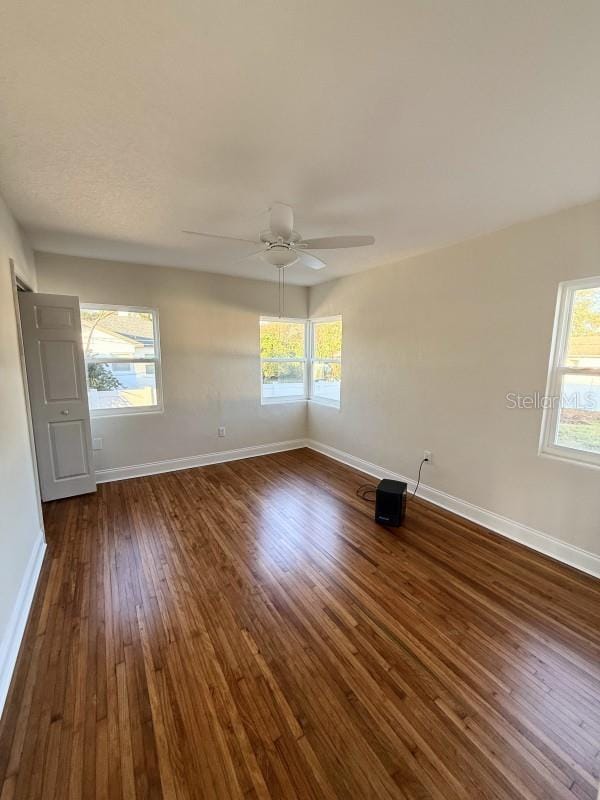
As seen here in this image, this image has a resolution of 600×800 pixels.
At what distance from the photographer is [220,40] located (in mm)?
1078

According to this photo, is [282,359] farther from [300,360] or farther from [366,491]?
[366,491]

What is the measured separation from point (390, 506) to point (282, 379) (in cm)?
279

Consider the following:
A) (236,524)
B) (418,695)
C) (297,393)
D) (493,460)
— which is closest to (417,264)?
(493,460)

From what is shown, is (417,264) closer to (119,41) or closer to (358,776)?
(119,41)

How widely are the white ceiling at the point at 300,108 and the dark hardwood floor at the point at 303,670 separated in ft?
8.27

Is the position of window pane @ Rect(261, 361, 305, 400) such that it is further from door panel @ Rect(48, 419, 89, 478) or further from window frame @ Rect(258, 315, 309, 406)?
door panel @ Rect(48, 419, 89, 478)

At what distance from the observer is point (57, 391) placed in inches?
130

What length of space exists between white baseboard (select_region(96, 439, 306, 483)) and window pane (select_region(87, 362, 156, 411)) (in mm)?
753

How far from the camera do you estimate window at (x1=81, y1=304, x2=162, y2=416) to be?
3.72 meters

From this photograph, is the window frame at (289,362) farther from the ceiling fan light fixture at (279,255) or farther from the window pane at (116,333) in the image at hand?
the ceiling fan light fixture at (279,255)

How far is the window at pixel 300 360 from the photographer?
16.0 ft

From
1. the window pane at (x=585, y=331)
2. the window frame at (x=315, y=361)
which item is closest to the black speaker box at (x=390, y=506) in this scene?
the window pane at (x=585, y=331)

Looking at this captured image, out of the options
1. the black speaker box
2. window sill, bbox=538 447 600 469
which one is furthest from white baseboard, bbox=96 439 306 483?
window sill, bbox=538 447 600 469

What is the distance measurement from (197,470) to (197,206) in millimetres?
3076
